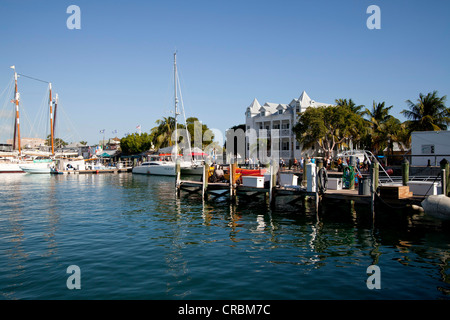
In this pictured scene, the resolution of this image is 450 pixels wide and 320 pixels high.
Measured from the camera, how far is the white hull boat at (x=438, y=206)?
41.5ft

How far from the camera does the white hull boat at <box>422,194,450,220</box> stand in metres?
12.6

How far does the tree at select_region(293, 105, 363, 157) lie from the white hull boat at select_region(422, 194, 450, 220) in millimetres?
32412

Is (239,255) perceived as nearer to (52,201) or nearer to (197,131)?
(52,201)

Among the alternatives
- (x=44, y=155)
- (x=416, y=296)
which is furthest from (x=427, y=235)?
(x=44, y=155)

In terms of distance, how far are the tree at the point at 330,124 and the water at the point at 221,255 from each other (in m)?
27.3

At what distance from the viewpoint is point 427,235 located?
45.3ft

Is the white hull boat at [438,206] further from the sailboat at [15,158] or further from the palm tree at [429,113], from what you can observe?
the sailboat at [15,158]

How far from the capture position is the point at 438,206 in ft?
42.0

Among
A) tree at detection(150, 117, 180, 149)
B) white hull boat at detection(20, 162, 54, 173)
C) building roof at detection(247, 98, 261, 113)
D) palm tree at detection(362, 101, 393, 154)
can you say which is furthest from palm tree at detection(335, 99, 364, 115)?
white hull boat at detection(20, 162, 54, 173)

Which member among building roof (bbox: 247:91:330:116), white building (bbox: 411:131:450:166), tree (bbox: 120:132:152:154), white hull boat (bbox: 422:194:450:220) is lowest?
white hull boat (bbox: 422:194:450:220)

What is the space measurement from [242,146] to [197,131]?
10.4 m

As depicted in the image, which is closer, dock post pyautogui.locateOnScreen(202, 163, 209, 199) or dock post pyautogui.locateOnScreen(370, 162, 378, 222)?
dock post pyautogui.locateOnScreen(370, 162, 378, 222)

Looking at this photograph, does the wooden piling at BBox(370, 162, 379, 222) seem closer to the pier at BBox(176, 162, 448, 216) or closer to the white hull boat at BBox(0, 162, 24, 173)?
the pier at BBox(176, 162, 448, 216)

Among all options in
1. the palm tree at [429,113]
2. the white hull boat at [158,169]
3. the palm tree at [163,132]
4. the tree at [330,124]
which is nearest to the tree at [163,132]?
the palm tree at [163,132]
